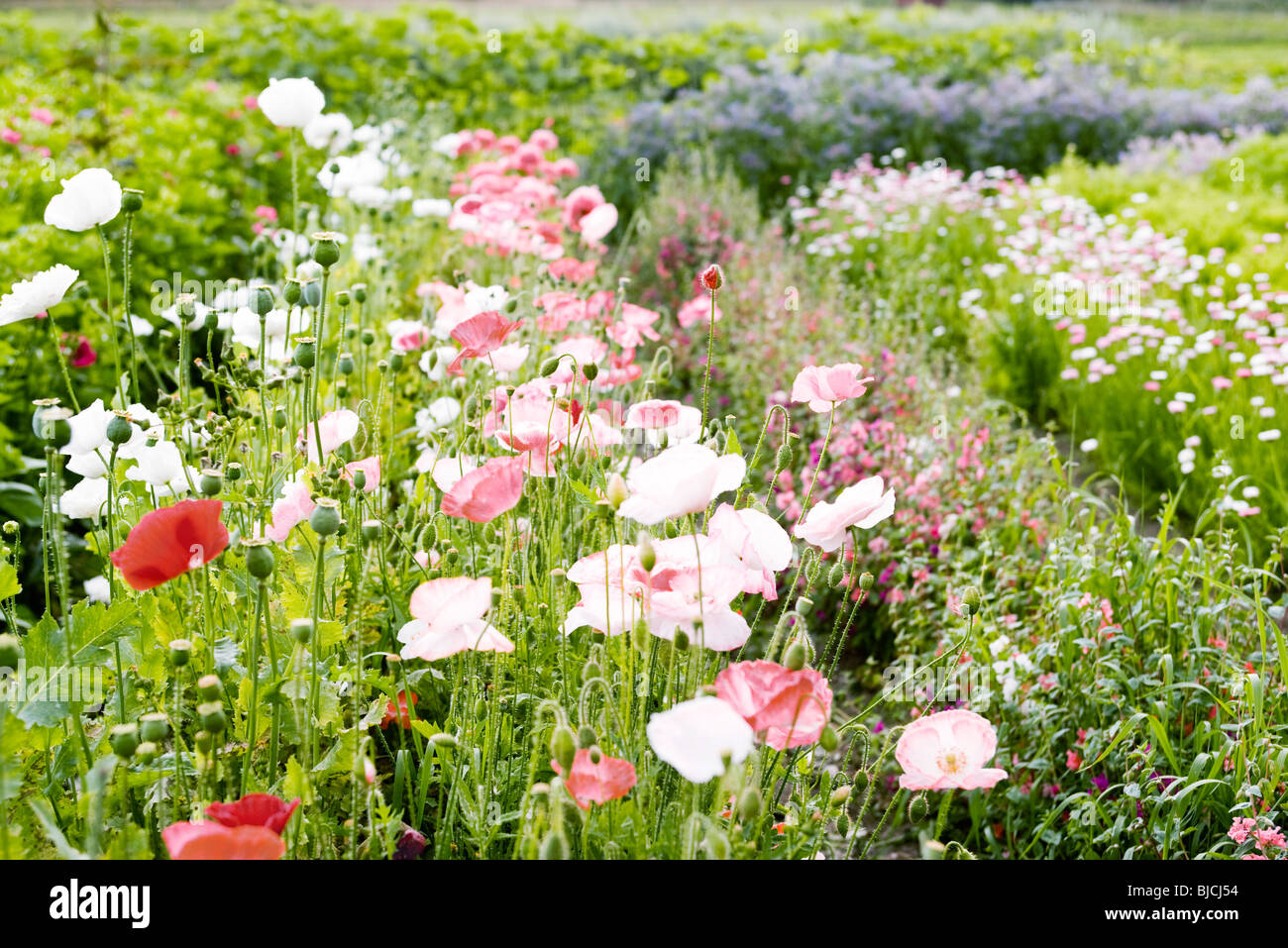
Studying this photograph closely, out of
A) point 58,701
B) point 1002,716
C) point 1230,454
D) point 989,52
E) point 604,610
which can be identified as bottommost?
point 1002,716

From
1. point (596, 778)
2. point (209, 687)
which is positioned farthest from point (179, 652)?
point (596, 778)

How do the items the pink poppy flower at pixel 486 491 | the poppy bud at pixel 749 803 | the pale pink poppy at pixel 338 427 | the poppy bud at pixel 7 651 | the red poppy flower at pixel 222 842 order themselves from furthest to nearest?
1. the pale pink poppy at pixel 338 427
2. the pink poppy flower at pixel 486 491
3. the poppy bud at pixel 7 651
4. the poppy bud at pixel 749 803
5. the red poppy flower at pixel 222 842

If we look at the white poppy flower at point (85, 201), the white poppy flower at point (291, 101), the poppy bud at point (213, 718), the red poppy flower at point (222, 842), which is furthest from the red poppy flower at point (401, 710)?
the white poppy flower at point (291, 101)

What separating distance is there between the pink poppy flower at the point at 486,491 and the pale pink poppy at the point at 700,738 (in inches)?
17.0

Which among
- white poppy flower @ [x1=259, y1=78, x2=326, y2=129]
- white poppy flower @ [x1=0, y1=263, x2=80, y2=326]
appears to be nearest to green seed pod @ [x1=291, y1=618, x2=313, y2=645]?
white poppy flower @ [x1=0, y1=263, x2=80, y2=326]

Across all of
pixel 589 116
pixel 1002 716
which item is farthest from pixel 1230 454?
pixel 589 116

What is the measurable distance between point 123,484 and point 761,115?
6.18 metres

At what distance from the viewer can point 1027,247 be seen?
5.25 m

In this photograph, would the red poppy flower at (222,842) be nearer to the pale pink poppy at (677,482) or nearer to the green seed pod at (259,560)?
the green seed pod at (259,560)

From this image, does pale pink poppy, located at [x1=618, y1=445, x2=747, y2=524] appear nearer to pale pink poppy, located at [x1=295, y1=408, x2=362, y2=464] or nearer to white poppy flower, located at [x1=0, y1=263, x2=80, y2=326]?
pale pink poppy, located at [x1=295, y1=408, x2=362, y2=464]

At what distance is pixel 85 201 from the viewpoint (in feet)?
5.68

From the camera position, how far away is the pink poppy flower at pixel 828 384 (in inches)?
61.9
